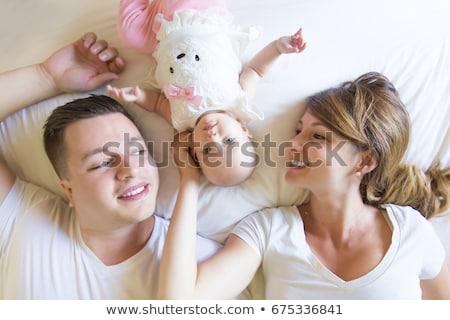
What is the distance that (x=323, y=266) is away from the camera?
37.6 inches

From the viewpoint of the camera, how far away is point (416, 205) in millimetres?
1038

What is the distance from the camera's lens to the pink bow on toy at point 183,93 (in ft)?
3.14

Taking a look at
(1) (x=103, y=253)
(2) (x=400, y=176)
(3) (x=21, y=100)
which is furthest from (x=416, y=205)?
(3) (x=21, y=100)

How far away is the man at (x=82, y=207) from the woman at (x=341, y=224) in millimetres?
85

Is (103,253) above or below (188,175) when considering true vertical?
below

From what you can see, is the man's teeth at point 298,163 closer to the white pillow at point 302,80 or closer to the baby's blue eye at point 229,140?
the white pillow at point 302,80

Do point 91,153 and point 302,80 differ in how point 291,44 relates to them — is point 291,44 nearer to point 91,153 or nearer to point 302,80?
point 302,80

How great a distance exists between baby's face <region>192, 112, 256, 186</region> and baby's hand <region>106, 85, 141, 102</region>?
16cm

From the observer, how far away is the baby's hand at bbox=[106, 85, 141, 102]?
97cm

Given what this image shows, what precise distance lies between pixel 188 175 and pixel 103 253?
264 millimetres
